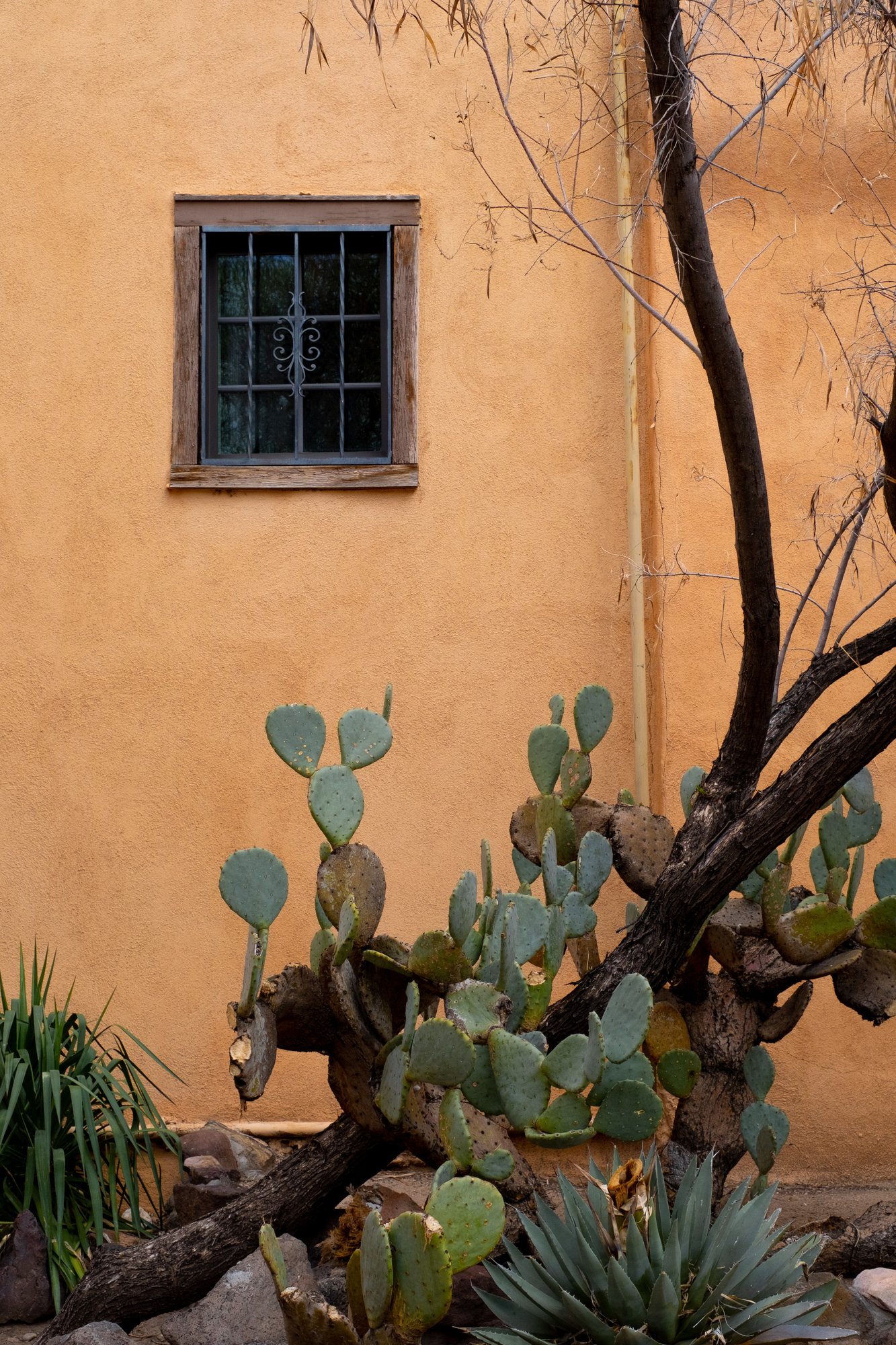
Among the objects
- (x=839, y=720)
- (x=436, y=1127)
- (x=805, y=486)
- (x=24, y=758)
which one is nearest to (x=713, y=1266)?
(x=436, y=1127)

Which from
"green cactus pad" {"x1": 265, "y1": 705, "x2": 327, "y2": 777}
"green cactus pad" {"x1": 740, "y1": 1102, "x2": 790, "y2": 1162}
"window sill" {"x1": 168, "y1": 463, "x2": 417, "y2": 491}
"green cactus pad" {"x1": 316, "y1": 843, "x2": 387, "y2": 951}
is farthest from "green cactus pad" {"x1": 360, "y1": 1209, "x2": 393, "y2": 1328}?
"window sill" {"x1": 168, "y1": 463, "x2": 417, "y2": 491}

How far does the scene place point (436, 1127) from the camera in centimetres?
306

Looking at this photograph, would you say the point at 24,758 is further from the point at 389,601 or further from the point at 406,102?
the point at 406,102

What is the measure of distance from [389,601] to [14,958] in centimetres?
198

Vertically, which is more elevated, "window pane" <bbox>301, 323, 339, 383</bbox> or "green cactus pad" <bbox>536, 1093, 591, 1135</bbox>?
"window pane" <bbox>301, 323, 339, 383</bbox>

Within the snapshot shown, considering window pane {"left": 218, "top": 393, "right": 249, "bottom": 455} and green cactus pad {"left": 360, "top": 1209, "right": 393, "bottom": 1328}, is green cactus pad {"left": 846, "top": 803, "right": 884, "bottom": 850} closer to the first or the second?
green cactus pad {"left": 360, "top": 1209, "right": 393, "bottom": 1328}

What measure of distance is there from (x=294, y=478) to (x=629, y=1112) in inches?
119

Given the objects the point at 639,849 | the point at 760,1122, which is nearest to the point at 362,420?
the point at 639,849

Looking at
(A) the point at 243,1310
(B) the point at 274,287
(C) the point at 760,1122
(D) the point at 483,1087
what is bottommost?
(A) the point at 243,1310

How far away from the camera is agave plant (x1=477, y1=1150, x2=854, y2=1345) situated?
9.04ft

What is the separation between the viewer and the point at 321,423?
5.49 meters

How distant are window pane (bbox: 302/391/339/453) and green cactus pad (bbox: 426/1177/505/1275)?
11.6 feet

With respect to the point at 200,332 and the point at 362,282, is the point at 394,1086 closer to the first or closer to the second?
the point at 200,332

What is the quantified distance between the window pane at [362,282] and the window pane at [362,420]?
0.35 meters
